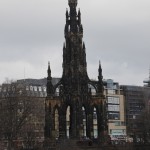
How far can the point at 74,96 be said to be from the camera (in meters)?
73.9

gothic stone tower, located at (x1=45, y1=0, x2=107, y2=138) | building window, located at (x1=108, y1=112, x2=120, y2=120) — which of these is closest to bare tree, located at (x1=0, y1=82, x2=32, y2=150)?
gothic stone tower, located at (x1=45, y1=0, x2=107, y2=138)

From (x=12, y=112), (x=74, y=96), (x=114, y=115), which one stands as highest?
(x=114, y=115)

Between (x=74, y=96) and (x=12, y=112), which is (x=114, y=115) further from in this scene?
(x=74, y=96)

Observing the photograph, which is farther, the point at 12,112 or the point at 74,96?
the point at 12,112

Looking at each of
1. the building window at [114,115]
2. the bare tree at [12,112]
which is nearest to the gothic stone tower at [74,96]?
the bare tree at [12,112]

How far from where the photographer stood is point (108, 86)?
172250 millimetres

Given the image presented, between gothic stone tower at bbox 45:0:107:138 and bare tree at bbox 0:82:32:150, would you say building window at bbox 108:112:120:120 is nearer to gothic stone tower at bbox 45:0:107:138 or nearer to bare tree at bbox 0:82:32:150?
bare tree at bbox 0:82:32:150

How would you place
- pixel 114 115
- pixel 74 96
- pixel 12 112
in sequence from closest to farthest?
pixel 74 96, pixel 12 112, pixel 114 115

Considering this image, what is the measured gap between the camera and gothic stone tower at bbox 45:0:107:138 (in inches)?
2911

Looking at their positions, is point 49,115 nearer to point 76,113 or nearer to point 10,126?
point 76,113

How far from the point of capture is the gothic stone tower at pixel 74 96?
73.9 metres

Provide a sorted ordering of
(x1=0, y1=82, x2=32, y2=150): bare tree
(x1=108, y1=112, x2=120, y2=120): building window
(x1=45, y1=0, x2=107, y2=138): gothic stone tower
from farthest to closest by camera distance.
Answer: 1. (x1=108, y1=112, x2=120, y2=120): building window
2. (x1=0, y1=82, x2=32, y2=150): bare tree
3. (x1=45, y1=0, x2=107, y2=138): gothic stone tower

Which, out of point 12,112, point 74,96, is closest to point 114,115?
point 12,112

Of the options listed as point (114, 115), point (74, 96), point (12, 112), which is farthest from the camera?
point (114, 115)
